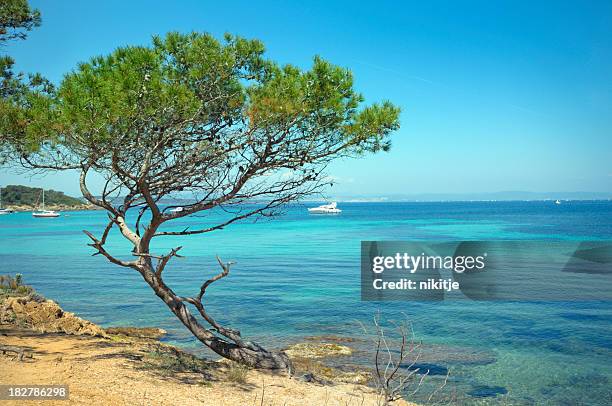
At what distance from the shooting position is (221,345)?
9500 mm

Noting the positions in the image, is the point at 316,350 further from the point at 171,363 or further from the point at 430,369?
the point at 171,363

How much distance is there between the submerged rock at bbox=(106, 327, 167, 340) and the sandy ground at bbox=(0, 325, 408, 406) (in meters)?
3.73

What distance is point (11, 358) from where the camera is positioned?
8.65 m

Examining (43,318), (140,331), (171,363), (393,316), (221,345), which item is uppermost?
(221,345)

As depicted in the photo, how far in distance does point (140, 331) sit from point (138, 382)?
713 cm

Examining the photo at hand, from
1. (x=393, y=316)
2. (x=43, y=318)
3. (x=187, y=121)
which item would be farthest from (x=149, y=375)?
(x=393, y=316)

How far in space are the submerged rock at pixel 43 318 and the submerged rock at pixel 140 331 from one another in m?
0.62

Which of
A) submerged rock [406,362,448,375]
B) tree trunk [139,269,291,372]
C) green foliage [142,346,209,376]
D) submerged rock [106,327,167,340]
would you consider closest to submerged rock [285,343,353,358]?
submerged rock [406,362,448,375]

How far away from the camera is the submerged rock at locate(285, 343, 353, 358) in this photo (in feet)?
42.1

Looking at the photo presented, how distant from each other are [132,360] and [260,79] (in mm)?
5661

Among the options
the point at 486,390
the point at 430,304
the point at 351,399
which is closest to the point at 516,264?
the point at 430,304

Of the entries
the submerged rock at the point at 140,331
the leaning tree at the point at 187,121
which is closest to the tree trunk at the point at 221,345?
the leaning tree at the point at 187,121

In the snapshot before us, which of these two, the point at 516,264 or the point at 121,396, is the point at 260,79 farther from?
the point at 516,264

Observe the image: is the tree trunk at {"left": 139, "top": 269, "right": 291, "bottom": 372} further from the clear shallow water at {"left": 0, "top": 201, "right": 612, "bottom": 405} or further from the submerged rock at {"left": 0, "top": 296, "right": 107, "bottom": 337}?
the submerged rock at {"left": 0, "top": 296, "right": 107, "bottom": 337}
